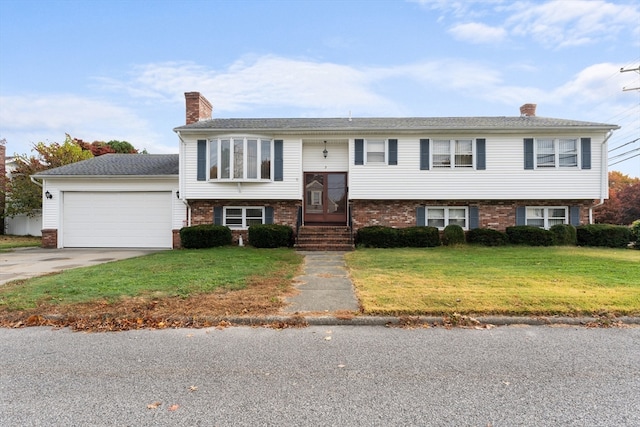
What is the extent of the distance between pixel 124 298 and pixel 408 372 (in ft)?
15.3

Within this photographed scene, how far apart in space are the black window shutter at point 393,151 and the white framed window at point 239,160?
4.91 meters

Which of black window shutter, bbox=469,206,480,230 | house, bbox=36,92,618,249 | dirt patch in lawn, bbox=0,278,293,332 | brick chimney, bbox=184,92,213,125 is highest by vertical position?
brick chimney, bbox=184,92,213,125

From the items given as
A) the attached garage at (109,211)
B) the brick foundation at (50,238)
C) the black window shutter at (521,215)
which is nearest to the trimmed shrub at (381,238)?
the black window shutter at (521,215)

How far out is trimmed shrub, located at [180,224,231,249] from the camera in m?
13.6

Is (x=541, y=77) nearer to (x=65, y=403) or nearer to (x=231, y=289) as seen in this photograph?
(x=231, y=289)

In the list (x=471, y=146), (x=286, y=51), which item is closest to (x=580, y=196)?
(x=471, y=146)

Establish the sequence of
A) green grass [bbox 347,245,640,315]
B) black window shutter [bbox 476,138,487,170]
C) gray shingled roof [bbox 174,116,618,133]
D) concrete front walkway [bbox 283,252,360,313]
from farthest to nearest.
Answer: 1. black window shutter [bbox 476,138,487,170]
2. gray shingled roof [bbox 174,116,618,133]
3. concrete front walkway [bbox 283,252,360,313]
4. green grass [bbox 347,245,640,315]

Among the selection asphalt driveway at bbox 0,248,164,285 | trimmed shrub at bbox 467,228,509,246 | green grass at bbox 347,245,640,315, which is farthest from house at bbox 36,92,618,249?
green grass at bbox 347,245,640,315

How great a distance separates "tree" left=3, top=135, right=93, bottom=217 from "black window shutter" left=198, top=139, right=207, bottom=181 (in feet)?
34.6

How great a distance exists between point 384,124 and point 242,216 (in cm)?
718

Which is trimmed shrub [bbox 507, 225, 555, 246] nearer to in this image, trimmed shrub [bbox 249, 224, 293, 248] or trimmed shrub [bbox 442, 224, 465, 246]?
trimmed shrub [bbox 442, 224, 465, 246]

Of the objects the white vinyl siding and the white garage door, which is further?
the white garage door

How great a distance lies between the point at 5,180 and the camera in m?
20.7

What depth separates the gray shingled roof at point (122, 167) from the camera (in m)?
15.4
